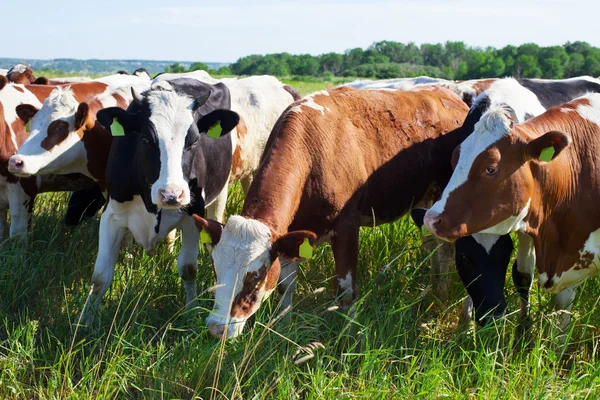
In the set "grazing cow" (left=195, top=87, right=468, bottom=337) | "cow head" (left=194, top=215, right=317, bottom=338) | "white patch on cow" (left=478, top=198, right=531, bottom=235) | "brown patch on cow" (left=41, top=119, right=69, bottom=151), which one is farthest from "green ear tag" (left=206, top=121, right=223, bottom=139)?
"white patch on cow" (left=478, top=198, right=531, bottom=235)

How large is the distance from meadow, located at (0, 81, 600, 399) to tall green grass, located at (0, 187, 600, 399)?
0.05ft

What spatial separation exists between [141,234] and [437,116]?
2.73m

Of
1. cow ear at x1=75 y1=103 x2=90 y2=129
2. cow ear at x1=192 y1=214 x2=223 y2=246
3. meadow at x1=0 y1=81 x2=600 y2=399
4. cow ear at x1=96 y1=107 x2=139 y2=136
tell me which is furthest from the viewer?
cow ear at x1=75 y1=103 x2=90 y2=129

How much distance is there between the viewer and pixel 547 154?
13.9ft

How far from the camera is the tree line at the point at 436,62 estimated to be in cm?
9488

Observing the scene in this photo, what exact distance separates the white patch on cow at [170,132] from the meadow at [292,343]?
82 cm

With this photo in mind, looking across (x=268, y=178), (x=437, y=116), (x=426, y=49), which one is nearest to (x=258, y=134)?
(x=437, y=116)

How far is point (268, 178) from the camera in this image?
4812 millimetres

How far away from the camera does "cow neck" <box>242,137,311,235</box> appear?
4.66m

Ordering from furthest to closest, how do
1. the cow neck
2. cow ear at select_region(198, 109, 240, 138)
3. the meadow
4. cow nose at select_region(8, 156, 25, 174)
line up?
1. cow nose at select_region(8, 156, 25, 174)
2. cow ear at select_region(198, 109, 240, 138)
3. the cow neck
4. the meadow

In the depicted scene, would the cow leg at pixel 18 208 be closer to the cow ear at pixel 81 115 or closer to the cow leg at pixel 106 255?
the cow ear at pixel 81 115

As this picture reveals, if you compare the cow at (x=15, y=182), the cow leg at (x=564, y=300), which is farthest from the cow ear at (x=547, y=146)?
the cow at (x=15, y=182)

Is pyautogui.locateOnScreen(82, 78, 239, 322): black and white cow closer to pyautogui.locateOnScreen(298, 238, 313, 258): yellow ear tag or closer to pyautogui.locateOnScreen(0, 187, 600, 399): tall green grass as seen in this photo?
pyautogui.locateOnScreen(0, 187, 600, 399): tall green grass

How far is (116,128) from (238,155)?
1917 millimetres
